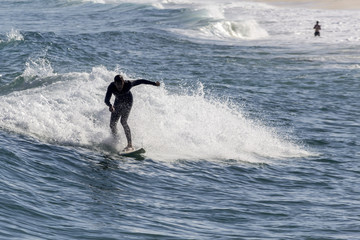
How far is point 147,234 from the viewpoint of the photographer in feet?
29.8

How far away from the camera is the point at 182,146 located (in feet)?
49.6

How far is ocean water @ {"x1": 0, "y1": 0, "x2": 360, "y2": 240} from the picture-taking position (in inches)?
391

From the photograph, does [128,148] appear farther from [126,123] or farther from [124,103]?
[124,103]

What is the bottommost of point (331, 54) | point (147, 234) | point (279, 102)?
point (147, 234)

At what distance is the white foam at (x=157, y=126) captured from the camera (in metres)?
14.7

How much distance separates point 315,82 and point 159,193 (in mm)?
15342

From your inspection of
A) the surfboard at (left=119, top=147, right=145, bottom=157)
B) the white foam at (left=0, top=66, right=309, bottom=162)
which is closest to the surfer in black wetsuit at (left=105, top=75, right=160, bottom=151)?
the surfboard at (left=119, top=147, right=145, bottom=157)

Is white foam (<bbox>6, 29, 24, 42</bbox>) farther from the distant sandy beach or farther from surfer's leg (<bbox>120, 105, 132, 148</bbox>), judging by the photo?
the distant sandy beach

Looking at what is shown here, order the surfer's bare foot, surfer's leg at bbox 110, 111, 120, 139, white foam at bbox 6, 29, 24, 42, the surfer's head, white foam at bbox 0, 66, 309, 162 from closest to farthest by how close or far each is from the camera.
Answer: the surfer's head < the surfer's bare foot < surfer's leg at bbox 110, 111, 120, 139 < white foam at bbox 0, 66, 309, 162 < white foam at bbox 6, 29, 24, 42

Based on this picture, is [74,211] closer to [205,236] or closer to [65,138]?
[205,236]

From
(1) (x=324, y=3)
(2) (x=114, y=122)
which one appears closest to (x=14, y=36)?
(2) (x=114, y=122)

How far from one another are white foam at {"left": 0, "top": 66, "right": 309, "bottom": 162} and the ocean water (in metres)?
0.04

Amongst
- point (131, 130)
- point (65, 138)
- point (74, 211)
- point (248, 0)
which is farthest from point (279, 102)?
point (248, 0)

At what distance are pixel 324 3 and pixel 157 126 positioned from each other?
45737 millimetres
